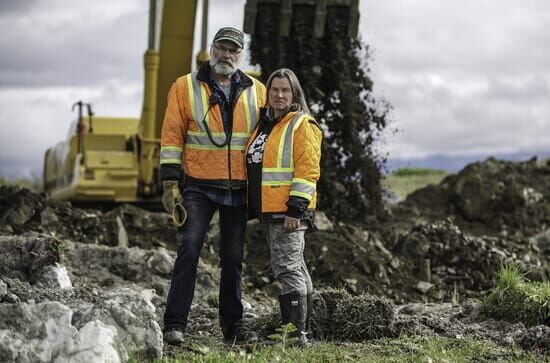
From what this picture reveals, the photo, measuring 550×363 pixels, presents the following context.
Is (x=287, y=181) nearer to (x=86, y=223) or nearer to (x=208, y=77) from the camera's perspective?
(x=208, y=77)

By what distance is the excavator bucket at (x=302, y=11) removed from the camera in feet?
45.8

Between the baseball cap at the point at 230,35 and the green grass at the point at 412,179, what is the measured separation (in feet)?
61.1

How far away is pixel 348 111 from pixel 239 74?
7.96m

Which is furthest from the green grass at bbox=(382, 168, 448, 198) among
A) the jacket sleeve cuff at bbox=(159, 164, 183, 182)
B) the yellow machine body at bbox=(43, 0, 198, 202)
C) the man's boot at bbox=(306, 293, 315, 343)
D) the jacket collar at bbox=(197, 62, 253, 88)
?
the jacket sleeve cuff at bbox=(159, 164, 183, 182)

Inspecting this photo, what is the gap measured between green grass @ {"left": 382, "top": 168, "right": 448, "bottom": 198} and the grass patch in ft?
55.6

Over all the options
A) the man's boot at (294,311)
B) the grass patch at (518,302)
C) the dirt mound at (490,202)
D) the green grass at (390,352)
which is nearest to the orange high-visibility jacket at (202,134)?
the man's boot at (294,311)

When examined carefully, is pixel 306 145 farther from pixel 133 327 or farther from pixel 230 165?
pixel 133 327

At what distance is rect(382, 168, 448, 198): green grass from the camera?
28.5 meters

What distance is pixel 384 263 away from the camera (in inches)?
493

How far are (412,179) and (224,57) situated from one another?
2629 cm

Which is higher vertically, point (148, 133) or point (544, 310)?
point (148, 133)

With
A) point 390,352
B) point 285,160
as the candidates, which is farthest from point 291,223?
point 390,352

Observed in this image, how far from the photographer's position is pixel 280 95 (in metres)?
6.99

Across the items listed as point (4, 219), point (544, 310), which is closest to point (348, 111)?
point (4, 219)
